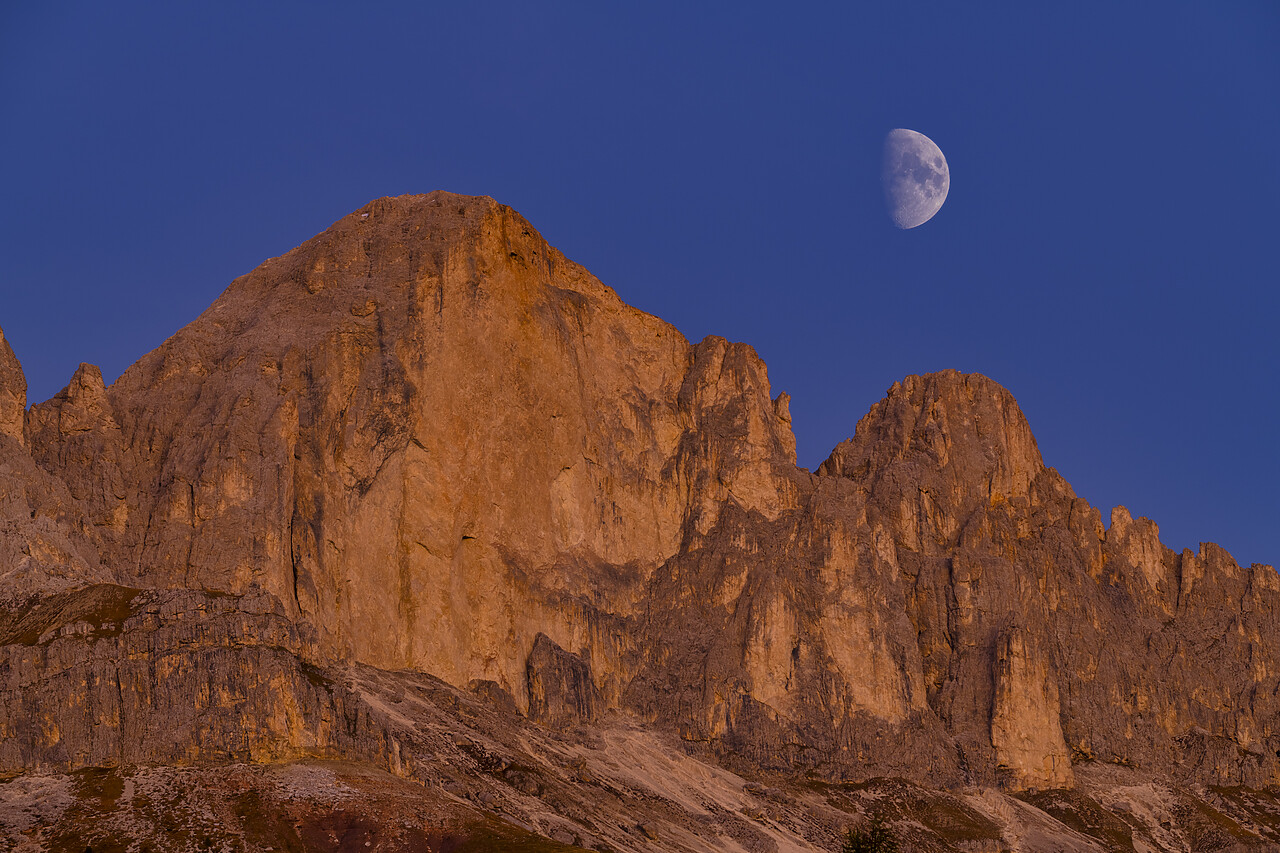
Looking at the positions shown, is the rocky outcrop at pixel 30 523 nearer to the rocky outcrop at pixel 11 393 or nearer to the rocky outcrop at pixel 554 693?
the rocky outcrop at pixel 11 393

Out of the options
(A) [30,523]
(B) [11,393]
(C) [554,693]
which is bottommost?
(A) [30,523]

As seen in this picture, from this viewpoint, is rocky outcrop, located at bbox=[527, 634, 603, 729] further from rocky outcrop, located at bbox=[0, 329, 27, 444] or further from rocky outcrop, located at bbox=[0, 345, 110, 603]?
rocky outcrop, located at bbox=[0, 329, 27, 444]

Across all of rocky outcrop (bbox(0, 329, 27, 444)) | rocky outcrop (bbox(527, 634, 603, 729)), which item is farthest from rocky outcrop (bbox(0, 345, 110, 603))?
rocky outcrop (bbox(527, 634, 603, 729))

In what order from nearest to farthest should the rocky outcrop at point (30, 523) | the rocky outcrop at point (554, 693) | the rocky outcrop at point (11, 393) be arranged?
1. the rocky outcrop at point (30, 523)
2. the rocky outcrop at point (11, 393)
3. the rocky outcrop at point (554, 693)

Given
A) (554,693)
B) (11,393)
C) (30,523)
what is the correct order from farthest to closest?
1. (554,693)
2. (11,393)
3. (30,523)

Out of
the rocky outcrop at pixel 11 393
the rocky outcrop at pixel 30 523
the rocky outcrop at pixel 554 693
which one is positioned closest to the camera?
the rocky outcrop at pixel 30 523

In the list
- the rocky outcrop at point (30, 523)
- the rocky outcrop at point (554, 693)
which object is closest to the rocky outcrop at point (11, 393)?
the rocky outcrop at point (30, 523)

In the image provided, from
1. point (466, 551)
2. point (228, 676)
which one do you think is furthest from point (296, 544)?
point (228, 676)

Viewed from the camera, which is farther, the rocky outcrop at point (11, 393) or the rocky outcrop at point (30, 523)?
the rocky outcrop at point (11, 393)

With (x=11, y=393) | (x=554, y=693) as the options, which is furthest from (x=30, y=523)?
(x=554, y=693)

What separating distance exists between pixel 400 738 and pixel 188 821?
34551 mm

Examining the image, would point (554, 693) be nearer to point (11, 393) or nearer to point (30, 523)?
point (30, 523)

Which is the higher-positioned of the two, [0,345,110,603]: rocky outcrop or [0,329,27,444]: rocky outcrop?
[0,329,27,444]: rocky outcrop

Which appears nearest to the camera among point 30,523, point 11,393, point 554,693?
point 30,523
